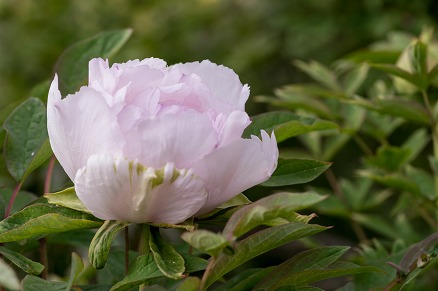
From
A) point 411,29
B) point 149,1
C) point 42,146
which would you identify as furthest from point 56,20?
point 42,146

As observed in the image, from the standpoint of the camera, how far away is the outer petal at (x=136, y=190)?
412 millimetres

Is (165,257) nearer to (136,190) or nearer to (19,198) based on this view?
(136,190)

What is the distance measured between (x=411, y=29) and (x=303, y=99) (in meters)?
1.32

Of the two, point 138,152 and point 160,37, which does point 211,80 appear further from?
point 160,37

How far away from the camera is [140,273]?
16.9 inches

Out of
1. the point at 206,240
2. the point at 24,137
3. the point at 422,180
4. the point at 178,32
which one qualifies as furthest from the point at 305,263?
the point at 178,32

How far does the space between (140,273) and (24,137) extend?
7.3 inches

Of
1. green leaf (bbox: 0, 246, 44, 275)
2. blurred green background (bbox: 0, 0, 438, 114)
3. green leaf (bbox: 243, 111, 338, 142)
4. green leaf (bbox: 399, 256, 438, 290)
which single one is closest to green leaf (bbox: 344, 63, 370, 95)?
green leaf (bbox: 243, 111, 338, 142)

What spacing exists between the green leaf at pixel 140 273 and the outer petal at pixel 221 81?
Answer: 113mm

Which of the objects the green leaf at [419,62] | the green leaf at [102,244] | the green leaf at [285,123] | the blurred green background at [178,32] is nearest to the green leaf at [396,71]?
the green leaf at [419,62]

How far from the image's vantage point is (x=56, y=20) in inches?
89.4

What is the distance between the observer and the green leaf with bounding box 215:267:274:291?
51cm

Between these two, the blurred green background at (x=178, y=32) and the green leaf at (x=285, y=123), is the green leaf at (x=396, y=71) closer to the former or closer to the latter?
the green leaf at (x=285, y=123)

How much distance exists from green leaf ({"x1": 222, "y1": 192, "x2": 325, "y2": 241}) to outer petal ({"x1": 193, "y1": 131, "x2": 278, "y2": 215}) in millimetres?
37
